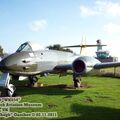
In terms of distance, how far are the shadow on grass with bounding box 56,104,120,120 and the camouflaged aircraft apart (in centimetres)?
388

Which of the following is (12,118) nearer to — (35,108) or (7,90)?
(35,108)

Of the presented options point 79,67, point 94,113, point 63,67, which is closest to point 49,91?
point 79,67

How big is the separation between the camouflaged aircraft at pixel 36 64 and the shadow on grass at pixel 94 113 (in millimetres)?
3879

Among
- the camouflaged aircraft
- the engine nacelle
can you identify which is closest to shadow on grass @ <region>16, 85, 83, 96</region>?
the camouflaged aircraft

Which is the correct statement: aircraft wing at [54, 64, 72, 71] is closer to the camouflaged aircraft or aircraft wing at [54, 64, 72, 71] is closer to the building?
the camouflaged aircraft

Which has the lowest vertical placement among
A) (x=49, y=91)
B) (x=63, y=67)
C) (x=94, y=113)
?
(x=94, y=113)

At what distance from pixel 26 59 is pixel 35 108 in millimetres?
4225

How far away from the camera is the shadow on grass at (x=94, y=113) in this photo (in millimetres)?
8750

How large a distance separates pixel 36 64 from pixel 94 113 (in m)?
6.34

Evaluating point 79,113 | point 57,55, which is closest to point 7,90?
point 79,113

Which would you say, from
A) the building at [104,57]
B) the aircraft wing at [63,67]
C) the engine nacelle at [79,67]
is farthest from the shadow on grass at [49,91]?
the building at [104,57]

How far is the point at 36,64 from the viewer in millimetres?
15094

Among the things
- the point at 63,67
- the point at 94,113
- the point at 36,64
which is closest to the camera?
the point at 94,113

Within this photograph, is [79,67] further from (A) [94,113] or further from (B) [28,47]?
(A) [94,113]
